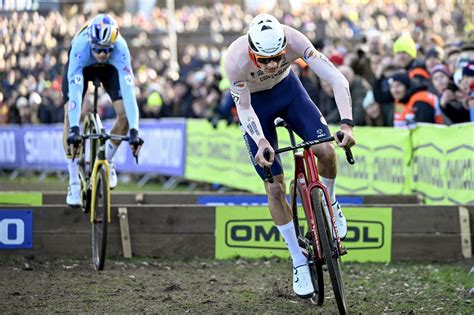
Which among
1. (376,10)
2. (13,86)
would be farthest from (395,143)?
(376,10)

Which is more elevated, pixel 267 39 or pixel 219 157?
pixel 267 39

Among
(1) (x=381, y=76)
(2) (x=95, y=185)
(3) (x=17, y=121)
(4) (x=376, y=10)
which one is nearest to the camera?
(2) (x=95, y=185)

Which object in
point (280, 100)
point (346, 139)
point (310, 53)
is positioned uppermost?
point (310, 53)

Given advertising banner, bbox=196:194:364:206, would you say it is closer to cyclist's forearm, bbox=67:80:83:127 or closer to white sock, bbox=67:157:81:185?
white sock, bbox=67:157:81:185

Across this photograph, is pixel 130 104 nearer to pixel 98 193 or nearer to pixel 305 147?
pixel 98 193

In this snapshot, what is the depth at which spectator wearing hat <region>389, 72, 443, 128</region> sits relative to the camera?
44.6 feet

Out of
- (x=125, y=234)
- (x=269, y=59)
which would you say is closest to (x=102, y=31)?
(x=125, y=234)

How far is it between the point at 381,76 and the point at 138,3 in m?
30.2

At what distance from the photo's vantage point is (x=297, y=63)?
1463cm

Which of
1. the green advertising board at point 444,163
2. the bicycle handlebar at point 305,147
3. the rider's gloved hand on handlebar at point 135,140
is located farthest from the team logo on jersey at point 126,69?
the green advertising board at point 444,163

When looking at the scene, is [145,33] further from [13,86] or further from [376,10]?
[13,86]

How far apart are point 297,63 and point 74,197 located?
16.4 feet

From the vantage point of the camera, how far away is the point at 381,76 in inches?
578

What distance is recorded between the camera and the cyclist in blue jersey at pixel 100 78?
10.3 metres
